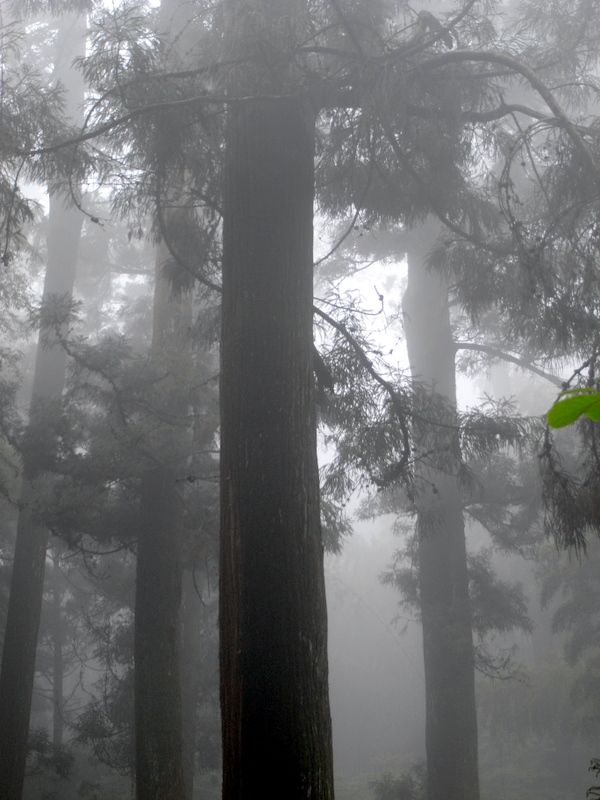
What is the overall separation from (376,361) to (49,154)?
2.97 m

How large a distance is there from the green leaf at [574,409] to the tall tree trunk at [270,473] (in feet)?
8.42

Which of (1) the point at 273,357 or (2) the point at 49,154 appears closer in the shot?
(1) the point at 273,357

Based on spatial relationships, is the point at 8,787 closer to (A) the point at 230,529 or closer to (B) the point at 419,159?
(A) the point at 230,529

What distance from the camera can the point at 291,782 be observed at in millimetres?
2850

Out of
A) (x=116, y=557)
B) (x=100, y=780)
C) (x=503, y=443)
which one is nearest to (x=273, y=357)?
(x=503, y=443)

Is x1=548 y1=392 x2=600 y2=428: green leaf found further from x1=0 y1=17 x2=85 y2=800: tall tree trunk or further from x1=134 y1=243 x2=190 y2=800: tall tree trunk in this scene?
x1=0 y1=17 x2=85 y2=800: tall tree trunk

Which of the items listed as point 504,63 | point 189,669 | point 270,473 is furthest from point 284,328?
point 189,669

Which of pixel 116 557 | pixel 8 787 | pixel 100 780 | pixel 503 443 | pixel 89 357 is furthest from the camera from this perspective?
pixel 100 780

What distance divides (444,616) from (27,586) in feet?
20.2

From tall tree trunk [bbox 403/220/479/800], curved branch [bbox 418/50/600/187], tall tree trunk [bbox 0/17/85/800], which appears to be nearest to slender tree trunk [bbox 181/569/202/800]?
tall tree trunk [bbox 0/17/85/800]

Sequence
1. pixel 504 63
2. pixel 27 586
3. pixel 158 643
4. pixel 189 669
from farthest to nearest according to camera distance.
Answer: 1. pixel 189 669
2. pixel 27 586
3. pixel 158 643
4. pixel 504 63

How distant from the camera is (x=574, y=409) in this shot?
2.10ft

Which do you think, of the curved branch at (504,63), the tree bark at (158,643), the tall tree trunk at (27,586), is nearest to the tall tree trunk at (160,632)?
the tree bark at (158,643)

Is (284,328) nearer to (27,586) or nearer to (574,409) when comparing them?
(574,409)
